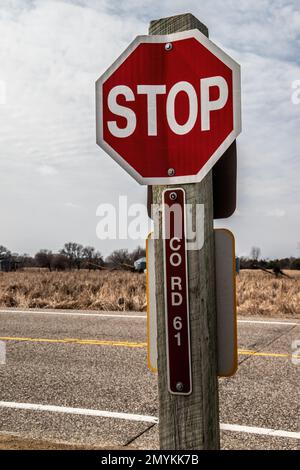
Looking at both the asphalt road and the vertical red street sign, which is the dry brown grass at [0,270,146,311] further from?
the vertical red street sign

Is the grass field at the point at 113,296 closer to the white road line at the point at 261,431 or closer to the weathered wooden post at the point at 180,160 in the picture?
the white road line at the point at 261,431

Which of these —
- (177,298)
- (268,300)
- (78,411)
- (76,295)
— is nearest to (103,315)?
(76,295)

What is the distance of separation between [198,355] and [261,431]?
2558 millimetres

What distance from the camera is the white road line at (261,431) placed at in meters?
4.66

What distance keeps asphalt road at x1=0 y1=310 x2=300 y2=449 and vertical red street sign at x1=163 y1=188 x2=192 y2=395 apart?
211 centimetres

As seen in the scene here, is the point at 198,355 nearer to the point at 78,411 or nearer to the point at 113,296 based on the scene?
the point at 78,411

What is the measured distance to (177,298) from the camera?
2.67 meters

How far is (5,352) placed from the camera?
317 inches

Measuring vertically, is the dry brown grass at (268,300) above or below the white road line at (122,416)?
above

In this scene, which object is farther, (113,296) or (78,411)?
(113,296)

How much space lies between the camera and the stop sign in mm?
2596

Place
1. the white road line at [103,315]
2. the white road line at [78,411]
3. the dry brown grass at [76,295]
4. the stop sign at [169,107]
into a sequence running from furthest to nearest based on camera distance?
1. the dry brown grass at [76,295]
2. the white road line at [103,315]
3. the white road line at [78,411]
4. the stop sign at [169,107]

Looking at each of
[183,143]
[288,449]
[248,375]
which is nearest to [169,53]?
[183,143]

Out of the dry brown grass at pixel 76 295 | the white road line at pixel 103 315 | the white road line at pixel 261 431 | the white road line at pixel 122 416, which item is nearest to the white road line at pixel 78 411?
the white road line at pixel 122 416
